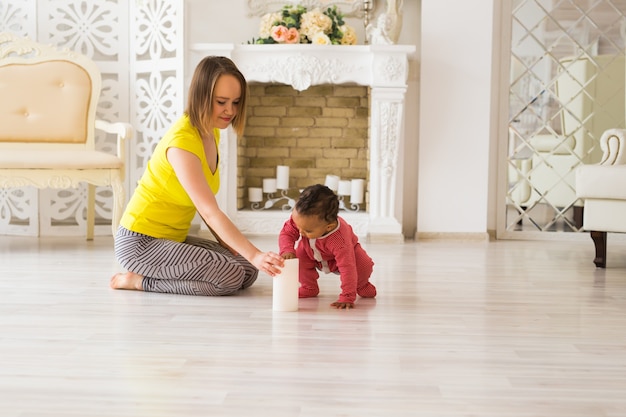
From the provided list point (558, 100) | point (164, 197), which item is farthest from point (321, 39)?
point (164, 197)

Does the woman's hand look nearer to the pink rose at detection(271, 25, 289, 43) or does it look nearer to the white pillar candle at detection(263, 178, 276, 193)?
the pink rose at detection(271, 25, 289, 43)

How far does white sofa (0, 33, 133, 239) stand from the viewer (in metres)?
4.31

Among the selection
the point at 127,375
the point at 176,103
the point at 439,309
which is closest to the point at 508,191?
the point at 176,103

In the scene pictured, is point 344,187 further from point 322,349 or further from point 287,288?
point 322,349

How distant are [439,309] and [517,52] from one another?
2.70 meters

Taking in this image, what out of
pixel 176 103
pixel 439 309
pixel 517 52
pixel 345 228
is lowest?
pixel 439 309

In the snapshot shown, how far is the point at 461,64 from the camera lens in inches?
182

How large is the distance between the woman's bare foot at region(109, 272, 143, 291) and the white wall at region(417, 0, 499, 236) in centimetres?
226

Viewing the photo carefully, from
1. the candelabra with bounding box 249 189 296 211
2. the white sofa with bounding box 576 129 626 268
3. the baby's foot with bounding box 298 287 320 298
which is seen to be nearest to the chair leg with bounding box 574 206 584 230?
the white sofa with bounding box 576 129 626 268

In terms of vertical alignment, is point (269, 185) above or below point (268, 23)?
below

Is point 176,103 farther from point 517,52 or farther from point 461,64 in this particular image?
point 517,52

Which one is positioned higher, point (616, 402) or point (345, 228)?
point (345, 228)

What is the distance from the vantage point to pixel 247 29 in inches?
192

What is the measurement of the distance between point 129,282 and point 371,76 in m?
2.15
